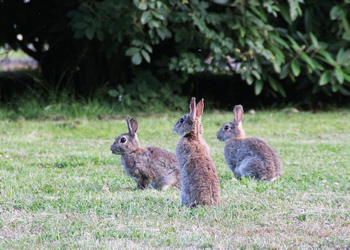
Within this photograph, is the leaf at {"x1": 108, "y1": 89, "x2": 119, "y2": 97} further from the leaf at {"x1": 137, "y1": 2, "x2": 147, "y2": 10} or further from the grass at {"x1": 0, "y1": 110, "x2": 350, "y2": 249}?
the grass at {"x1": 0, "y1": 110, "x2": 350, "y2": 249}

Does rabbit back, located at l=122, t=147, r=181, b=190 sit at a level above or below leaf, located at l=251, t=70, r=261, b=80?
below

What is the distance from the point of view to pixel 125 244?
3.67 meters

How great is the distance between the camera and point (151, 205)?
4730 millimetres

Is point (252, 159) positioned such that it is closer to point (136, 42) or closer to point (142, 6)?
point (142, 6)

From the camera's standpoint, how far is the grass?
3.79 metres

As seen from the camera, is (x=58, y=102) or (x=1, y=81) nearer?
(x=58, y=102)

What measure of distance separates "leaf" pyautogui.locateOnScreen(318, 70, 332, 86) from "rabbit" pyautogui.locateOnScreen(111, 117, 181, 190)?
A: 629cm

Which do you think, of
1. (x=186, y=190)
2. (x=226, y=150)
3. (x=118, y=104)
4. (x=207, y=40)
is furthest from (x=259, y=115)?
(x=186, y=190)

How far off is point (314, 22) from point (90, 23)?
516cm

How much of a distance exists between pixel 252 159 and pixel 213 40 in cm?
520

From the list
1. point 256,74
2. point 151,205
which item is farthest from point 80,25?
point 151,205

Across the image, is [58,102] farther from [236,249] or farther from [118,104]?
[236,249]

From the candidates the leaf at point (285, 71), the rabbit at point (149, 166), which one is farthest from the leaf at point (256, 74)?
the rabbit at point (149, 166)

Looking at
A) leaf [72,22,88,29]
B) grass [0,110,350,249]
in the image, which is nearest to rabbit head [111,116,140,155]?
grass [0,110,350,249]
